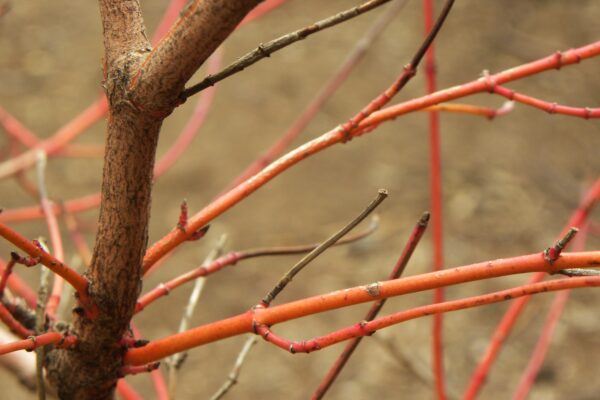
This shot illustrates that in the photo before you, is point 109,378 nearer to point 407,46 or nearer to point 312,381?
point 312,381

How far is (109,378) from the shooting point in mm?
581

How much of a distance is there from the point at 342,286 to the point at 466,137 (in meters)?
0.80

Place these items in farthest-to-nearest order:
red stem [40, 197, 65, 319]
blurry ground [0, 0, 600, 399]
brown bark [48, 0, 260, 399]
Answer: blurry ground [0, 0, 600, 399], red stem [40, 197, 65, 319], brown bark [48, 0, 260, 399]

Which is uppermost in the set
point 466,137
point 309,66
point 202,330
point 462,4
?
point 462,4

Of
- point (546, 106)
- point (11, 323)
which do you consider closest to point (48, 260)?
point (11, 323)

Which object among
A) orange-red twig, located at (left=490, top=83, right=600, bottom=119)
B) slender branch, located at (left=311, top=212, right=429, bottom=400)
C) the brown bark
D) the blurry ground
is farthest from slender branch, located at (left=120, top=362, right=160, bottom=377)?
the blurry ground

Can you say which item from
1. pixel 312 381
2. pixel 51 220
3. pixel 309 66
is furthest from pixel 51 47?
pixel 51 220

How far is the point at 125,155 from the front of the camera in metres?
0.47

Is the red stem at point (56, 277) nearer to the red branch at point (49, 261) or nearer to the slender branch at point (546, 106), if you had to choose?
the red branch at point (49, 261)

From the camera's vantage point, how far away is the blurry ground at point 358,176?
2.06m

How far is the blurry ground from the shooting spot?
2057 mm

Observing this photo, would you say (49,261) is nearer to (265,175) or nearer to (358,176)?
(265,175)

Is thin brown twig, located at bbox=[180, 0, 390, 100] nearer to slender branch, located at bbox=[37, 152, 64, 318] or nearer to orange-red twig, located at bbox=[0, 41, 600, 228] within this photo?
orange-red twig, located at bbox=[0, 41, 600, 228]

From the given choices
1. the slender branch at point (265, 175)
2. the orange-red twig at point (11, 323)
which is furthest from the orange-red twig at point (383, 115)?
the orange-red twig at point (11, 323)
